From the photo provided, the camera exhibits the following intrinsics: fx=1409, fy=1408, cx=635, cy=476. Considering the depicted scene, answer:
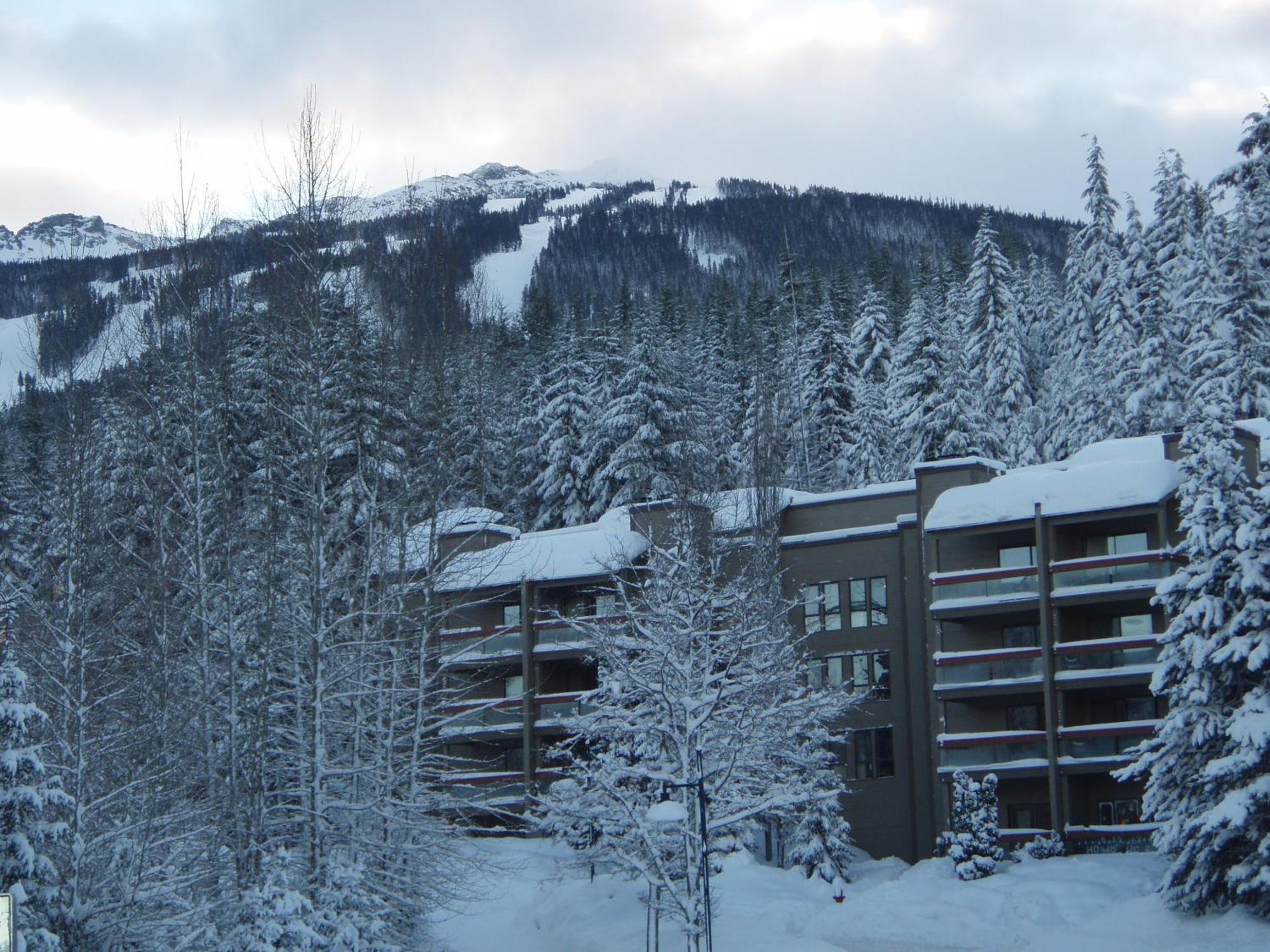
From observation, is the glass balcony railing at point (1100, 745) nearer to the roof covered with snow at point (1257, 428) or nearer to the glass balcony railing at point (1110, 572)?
the glass balcony railing at point (1110, 572)

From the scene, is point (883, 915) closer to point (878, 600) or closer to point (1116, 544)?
point (878, 600)

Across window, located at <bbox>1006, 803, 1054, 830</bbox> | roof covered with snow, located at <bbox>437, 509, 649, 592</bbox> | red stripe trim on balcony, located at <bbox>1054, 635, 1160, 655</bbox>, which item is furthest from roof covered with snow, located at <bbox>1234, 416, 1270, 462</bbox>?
roof covered with snow, located at <bbox>437, 509, 649, 592</bbox>

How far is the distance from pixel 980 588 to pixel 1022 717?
15.1 feet

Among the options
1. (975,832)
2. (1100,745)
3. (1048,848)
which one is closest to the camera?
(975,832)

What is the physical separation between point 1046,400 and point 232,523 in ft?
154

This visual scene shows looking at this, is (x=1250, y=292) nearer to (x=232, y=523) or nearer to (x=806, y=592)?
(x=806, y=592)

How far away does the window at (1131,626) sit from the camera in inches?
1693

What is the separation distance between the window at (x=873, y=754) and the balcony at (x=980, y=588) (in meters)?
4.87

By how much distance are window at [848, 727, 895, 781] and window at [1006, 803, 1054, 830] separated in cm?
390

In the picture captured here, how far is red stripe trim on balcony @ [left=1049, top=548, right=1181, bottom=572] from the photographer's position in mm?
40031

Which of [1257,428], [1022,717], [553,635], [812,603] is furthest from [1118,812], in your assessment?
[553,635]

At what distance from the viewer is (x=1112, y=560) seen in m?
41.0

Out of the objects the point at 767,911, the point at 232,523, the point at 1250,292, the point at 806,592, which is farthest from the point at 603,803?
the point at 1250,292

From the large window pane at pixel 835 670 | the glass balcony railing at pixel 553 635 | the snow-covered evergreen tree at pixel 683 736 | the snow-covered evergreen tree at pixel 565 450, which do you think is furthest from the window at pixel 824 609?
the snow-covered evergreen tree at pixel 565 450
